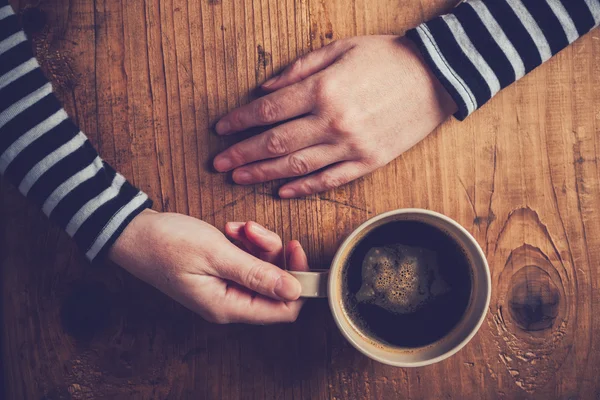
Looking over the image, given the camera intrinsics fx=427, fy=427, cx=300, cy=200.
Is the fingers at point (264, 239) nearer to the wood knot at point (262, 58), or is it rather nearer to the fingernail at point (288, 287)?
the fingernail at point (288, 287)

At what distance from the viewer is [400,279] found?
56cm

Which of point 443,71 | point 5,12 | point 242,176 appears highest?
point 5,12

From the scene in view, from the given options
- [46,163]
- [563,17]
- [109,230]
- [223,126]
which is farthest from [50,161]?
[563,17]

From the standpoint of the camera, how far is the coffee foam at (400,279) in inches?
22.0

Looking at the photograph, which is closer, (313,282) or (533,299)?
(313,282)

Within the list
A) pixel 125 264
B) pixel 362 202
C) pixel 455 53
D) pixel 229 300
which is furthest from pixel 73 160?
pixel 455 53

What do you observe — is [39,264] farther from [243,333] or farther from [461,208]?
[461,208]

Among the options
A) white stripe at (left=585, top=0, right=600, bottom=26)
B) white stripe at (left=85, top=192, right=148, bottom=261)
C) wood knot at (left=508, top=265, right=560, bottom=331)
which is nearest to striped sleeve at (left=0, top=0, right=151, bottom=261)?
white stripe at (left=85, top=192, right=148, bottom=261)

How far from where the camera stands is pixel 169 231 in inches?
20.8

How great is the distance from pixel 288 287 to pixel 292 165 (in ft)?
0.54

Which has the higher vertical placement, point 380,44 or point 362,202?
point 380,44

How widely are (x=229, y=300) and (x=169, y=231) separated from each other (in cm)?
11

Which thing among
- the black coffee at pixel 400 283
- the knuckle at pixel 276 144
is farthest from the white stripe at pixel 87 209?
the black coffee at pixel 400 283

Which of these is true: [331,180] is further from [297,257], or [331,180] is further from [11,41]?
[11,41]
